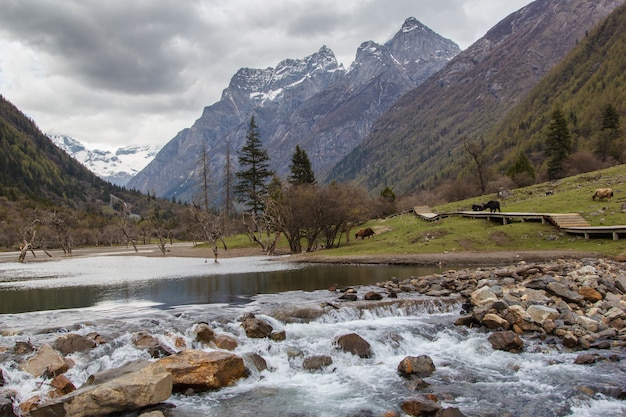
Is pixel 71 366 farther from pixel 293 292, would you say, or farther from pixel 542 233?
pixel 542 233

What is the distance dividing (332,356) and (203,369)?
546 cm

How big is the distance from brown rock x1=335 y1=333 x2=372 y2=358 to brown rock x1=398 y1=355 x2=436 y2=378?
80.4 inches

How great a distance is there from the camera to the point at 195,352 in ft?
50.6

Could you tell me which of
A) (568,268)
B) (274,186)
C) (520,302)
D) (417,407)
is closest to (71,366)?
(417,407)

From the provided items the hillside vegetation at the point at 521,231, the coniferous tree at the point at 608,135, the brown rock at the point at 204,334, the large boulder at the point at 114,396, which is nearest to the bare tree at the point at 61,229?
the hillside vegetation at the point at 521,231

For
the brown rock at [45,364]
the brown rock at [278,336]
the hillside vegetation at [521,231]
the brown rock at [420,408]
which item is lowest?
the brown rock at [420,408]

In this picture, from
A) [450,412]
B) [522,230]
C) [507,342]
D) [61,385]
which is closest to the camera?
[450,412]

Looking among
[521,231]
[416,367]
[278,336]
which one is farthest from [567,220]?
[278,336]

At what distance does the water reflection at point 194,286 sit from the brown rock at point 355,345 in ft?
37.4

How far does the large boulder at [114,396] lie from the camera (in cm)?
1180

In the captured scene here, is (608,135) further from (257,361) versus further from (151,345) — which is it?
(151,345)

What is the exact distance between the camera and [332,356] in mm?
17297

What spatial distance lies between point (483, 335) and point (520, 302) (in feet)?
15.0

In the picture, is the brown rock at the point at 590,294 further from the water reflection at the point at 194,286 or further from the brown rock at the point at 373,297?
the water reflection at the point at 194,286
